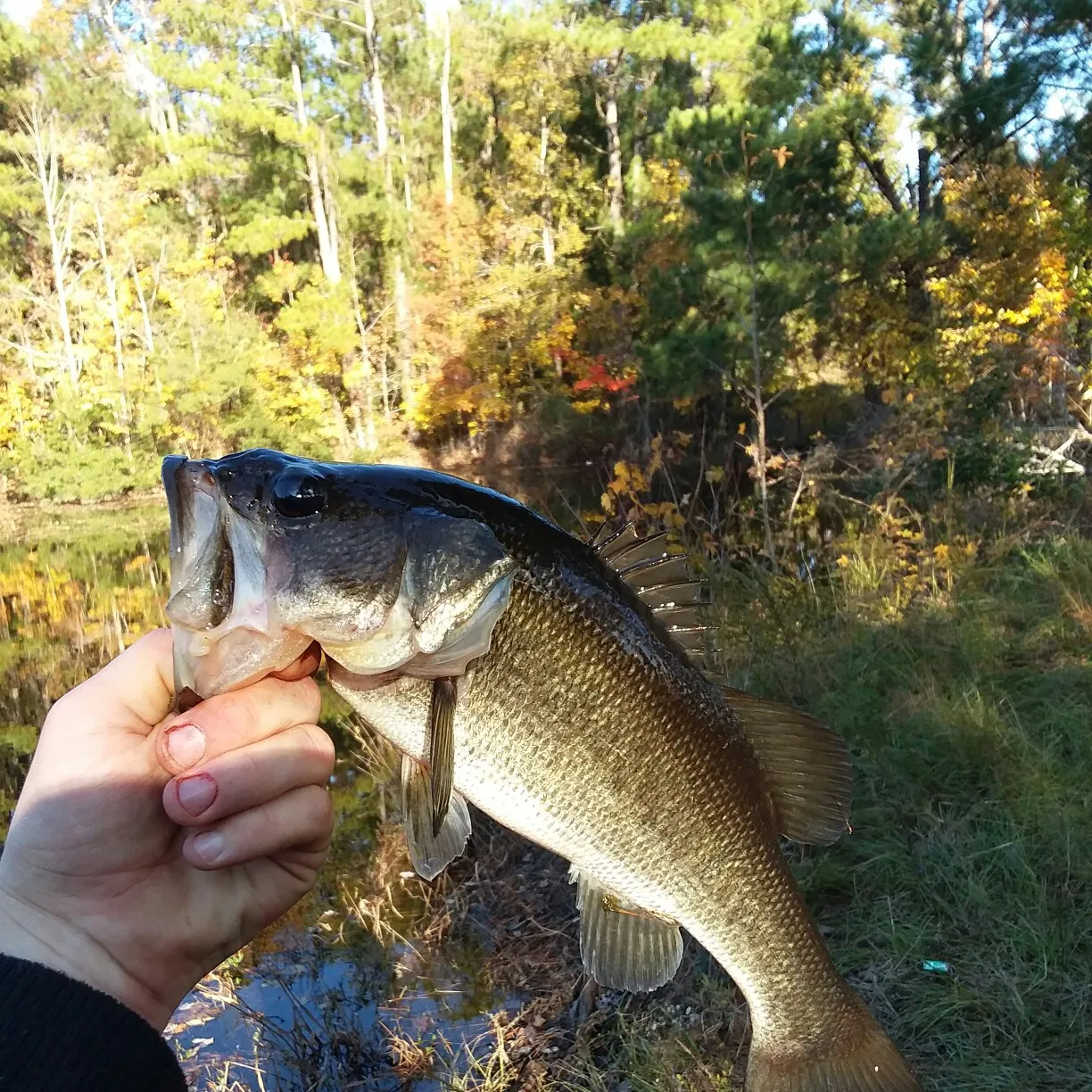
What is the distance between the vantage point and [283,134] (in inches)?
862

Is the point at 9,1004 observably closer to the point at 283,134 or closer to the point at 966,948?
the point at 966,948

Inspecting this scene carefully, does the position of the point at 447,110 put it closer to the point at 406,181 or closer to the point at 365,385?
the point at 406,181

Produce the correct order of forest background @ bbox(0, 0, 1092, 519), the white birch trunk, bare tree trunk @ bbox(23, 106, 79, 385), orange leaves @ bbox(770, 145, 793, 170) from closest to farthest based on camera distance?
orange leaves @ bbox(770, 145, 793, 170), forest background @ bbox(0, 0, 1092, 519), the white birch trunk, bare tree trunk @ bbox(23, 106, 79, 385)

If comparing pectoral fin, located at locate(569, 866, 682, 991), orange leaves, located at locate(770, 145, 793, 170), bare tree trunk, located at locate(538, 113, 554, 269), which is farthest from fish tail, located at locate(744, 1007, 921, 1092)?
bare tree trunk, located at locate(538, 113, 554, 269)

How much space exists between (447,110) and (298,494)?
26.3 metres

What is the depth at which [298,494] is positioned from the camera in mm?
1474

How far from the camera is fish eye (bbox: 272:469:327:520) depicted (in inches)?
57.6

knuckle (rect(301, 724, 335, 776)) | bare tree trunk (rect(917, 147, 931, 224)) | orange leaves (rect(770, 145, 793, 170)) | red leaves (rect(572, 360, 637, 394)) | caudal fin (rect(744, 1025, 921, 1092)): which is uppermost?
bare tree trunk (rect(917, 147, 931, 224))

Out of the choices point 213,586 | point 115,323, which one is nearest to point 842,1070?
point 213,586

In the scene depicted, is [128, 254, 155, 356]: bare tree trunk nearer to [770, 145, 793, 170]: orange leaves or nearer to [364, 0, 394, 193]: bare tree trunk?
[364, 0, 394, 193]: bare tree trunk

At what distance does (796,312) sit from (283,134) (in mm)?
15797

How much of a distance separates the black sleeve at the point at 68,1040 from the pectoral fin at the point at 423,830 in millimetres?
517

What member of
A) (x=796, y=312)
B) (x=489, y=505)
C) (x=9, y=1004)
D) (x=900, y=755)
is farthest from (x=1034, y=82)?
(x=9, y=1004)

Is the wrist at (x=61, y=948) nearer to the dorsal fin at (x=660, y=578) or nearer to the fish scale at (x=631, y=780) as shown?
the fish scale at (x=631, y=780)
